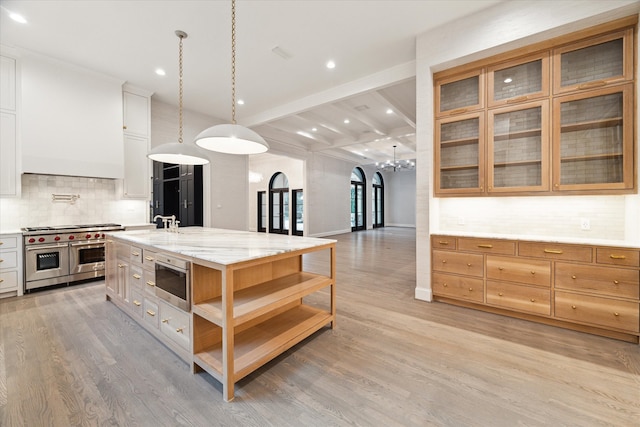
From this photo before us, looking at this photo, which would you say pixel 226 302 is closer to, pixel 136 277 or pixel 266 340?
pixel 266 340

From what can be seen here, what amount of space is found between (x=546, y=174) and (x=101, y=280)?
655 cm

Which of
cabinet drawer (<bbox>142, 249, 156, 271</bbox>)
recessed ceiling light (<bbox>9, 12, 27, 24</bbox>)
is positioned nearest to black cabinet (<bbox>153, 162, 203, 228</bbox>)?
recessed ceiling light (<bbox>9, 12, 27, 24</bbox>)

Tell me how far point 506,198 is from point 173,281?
3.83 metres

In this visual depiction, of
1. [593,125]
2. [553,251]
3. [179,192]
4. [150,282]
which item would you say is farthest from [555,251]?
[179,192]

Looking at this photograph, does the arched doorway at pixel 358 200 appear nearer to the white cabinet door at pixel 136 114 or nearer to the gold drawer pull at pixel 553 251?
the white cabinet door at pixel 136 114

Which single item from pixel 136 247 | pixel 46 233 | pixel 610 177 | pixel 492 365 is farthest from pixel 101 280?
pixel 610 177

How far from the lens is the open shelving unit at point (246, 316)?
173 cm

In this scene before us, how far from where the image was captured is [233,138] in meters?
2.35

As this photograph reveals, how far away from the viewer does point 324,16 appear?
10.1 ft

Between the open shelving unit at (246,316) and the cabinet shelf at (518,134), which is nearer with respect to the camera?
the open shelving unit at (246,316)

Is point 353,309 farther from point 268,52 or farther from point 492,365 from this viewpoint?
point 268,52

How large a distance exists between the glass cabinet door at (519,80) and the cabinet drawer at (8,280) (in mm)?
6599

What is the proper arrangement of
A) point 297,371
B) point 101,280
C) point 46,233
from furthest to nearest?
point 101,280 < point 46,233 < point 297,371

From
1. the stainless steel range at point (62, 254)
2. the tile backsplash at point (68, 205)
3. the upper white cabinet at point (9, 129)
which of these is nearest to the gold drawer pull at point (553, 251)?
the stainless steel range at point (62, 254)
